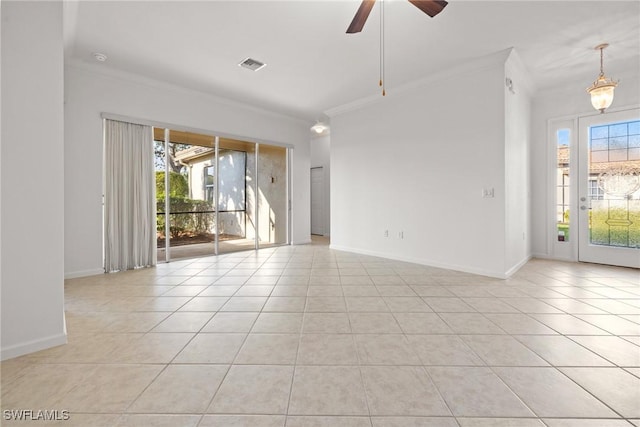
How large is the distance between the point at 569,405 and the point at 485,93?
3.85 m

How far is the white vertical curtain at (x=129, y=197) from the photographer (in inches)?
165

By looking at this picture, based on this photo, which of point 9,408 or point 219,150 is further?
point 219,150

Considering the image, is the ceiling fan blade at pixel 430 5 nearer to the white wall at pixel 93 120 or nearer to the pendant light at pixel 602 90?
the pendant light at pixel 602 90

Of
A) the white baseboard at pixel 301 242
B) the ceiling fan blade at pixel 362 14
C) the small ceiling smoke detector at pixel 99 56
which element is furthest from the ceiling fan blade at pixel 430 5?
the white baseboard at pixel 301 242

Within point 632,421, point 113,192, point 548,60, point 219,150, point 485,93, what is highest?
point 548,60

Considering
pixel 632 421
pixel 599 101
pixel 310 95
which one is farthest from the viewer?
pixel 310 95

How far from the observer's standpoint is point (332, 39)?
11.1 ft

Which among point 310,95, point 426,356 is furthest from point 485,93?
point 426,356

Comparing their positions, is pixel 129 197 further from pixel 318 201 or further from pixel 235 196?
pixel 318 201

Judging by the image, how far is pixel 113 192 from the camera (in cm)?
420

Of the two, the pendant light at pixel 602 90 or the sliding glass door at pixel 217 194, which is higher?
the pendant light at pixel 602 90

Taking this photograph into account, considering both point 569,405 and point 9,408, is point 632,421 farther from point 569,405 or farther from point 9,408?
point 9,408

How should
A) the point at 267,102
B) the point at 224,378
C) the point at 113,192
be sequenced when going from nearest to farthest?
1. the point at 224,378
2. the point at 113,192
3. the point at 267,102

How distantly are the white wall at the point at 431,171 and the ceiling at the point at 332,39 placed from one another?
0.45 meters
